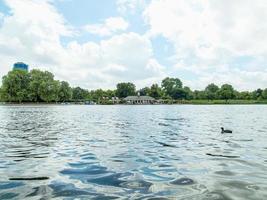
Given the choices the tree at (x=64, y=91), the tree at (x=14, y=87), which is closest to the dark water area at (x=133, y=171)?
the tree at (x=14, y=87)

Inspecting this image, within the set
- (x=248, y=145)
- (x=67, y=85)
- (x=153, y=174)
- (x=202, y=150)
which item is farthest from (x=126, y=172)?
(x=67, y=85)

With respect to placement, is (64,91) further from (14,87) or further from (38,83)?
(14,87)

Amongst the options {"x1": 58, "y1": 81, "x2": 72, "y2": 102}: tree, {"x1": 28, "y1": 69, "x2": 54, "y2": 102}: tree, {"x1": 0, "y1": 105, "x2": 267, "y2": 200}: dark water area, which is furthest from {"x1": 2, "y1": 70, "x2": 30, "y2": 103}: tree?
{"x1": 0, "y1": 105, "x2": 267, "y2": 200}: dark water area

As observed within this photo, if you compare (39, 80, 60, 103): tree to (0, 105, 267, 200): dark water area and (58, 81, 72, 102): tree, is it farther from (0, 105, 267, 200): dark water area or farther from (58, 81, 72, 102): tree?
(0, 105, 267, 200): dark water area

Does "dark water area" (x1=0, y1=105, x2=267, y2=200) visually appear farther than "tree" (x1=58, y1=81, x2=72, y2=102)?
No

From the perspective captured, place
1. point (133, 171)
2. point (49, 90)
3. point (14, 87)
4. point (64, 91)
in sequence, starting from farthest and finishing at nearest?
point (64, 91) → point (14, 87) → point (49, 90) → point (133, 171)

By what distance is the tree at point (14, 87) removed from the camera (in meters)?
151

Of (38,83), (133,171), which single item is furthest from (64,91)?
(133,171)

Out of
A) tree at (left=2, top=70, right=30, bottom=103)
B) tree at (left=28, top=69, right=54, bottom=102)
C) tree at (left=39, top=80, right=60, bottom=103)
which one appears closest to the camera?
tree at (left=39, top=80, right=60, bottom=103)

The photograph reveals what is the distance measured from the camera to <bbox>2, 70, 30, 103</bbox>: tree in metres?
151

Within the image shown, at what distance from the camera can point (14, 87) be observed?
15188 cm

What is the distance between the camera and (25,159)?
11.9 metres

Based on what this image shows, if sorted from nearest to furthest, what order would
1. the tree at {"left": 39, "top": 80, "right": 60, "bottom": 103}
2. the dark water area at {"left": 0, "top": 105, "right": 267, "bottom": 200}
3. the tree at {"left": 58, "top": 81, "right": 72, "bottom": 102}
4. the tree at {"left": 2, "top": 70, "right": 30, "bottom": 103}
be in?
the dark water area at {"left": 0, "top": 105, "right": 267, "bottom": 200} → the tree at {"left": 39, "top": 80, "right": 60, "bottom": 103} → the tree at {"left": 2, "top": 70, "right": 30, "bottom": 103} → the tree at {"left": 58, "top": 81, "right": 72, "bottom": 102}

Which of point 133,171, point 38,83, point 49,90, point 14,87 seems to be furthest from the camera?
point 14,87
